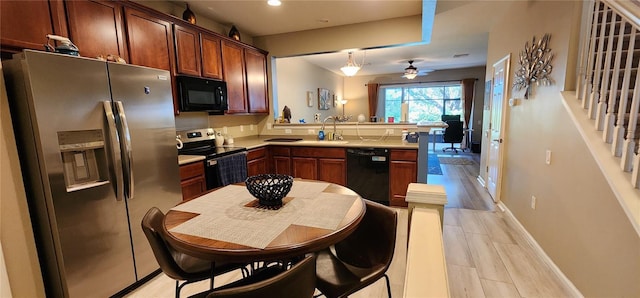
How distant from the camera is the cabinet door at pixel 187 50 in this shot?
9.15ft

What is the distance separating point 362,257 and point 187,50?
2728mm

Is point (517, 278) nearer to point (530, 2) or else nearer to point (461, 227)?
point (461, 227)

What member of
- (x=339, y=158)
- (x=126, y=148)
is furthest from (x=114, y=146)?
(x=339, y=158)

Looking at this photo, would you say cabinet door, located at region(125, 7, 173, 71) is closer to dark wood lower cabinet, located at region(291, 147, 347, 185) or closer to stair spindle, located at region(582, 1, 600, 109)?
dark wood lower cabinet, located at region(291, 147, 347, 185)

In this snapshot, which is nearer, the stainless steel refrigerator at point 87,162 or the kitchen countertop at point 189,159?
the stainless steel refrigerator at point 87,162

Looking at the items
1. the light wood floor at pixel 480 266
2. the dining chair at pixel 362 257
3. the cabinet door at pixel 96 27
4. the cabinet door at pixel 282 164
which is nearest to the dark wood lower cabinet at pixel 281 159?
the cabinet door at pixel 282 164

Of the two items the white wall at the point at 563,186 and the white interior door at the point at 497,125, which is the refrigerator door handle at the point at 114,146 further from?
the white interior door at the point at 497,125

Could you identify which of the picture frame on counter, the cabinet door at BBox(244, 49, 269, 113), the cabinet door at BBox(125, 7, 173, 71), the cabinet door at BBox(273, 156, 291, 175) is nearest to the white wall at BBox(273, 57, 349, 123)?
the picture frame on counter

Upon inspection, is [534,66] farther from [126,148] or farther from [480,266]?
[126,148]

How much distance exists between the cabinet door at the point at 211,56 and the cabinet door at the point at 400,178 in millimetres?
2428

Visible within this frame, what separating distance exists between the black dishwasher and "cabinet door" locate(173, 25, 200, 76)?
2.08 m

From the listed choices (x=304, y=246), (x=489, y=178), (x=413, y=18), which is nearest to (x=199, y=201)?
(x=304, y=246)

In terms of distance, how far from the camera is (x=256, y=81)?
4.07m

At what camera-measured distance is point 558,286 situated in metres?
1.95
